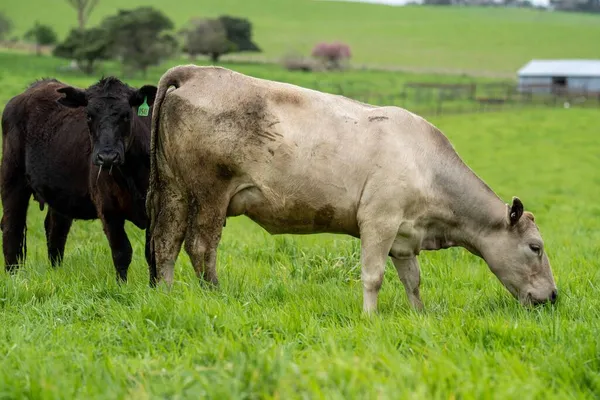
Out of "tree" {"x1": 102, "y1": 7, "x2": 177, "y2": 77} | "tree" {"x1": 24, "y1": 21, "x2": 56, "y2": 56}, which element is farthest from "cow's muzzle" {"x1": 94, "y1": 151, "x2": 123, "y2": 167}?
"tree" {"x1": 24, "y1": 21, "x2": 56, "y2": 56}

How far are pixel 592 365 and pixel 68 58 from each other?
193 ft

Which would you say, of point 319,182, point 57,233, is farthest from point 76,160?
point 319,182

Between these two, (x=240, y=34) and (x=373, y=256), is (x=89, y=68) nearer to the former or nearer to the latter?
(x=240, y=34)

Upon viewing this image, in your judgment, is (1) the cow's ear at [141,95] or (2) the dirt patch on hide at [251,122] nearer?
(2) the dirt patch on hide at [251,122]

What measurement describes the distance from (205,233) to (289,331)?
5.20 ft

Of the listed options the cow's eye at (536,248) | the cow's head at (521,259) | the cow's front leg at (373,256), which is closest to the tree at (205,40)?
the cow's head at (521,259)

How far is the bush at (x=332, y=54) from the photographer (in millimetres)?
80600

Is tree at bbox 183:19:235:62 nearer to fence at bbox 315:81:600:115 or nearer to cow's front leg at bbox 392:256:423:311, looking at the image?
fence at bbox 315:81:600:115

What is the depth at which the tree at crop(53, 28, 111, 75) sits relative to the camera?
53750 mm

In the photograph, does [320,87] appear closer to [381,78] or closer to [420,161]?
[381,78]

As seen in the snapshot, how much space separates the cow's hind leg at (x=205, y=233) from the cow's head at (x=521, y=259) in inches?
98.3

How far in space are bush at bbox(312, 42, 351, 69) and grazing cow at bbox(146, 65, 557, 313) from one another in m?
74.3

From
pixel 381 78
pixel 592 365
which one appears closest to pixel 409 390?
pixel 592 365

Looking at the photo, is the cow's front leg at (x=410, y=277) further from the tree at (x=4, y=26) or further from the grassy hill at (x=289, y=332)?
the tree at (x=4, y=26)
